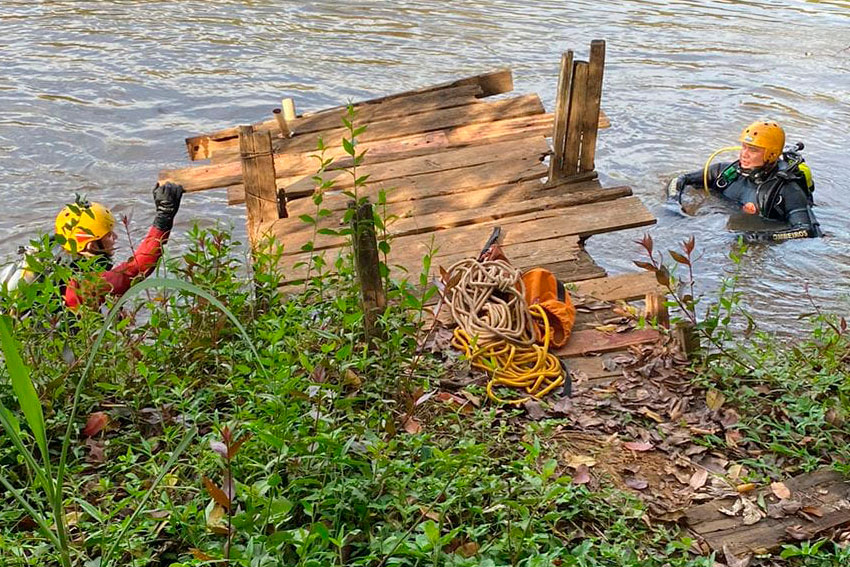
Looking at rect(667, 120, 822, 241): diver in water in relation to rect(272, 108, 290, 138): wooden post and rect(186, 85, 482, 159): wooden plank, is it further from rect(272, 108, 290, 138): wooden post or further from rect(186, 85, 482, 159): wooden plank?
rect(272, 108, 290, 138): wooden post

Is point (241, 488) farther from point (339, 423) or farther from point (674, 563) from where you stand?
point (674, 563)

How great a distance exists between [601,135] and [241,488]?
9567mm

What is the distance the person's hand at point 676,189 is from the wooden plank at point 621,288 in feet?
13.2

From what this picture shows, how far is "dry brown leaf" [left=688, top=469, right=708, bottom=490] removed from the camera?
4094 mm

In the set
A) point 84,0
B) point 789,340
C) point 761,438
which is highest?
point 84,0

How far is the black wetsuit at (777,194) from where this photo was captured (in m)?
8.91

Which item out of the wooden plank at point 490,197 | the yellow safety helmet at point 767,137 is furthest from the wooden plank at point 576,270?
the yellow safety helmet at point 767,137

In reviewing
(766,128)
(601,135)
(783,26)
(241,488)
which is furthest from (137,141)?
(783,26)

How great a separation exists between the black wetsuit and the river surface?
186 mm

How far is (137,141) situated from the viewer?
1103 cm

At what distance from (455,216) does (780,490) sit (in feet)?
10.9

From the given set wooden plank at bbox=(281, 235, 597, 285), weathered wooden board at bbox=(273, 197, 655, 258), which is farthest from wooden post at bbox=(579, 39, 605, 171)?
wooden plank at bbox=(281, 235, 597, 285)

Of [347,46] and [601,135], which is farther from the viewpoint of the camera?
[347,46]

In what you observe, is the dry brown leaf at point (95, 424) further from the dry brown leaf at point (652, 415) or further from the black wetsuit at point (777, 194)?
the black wetsuit at point (777, 194)
